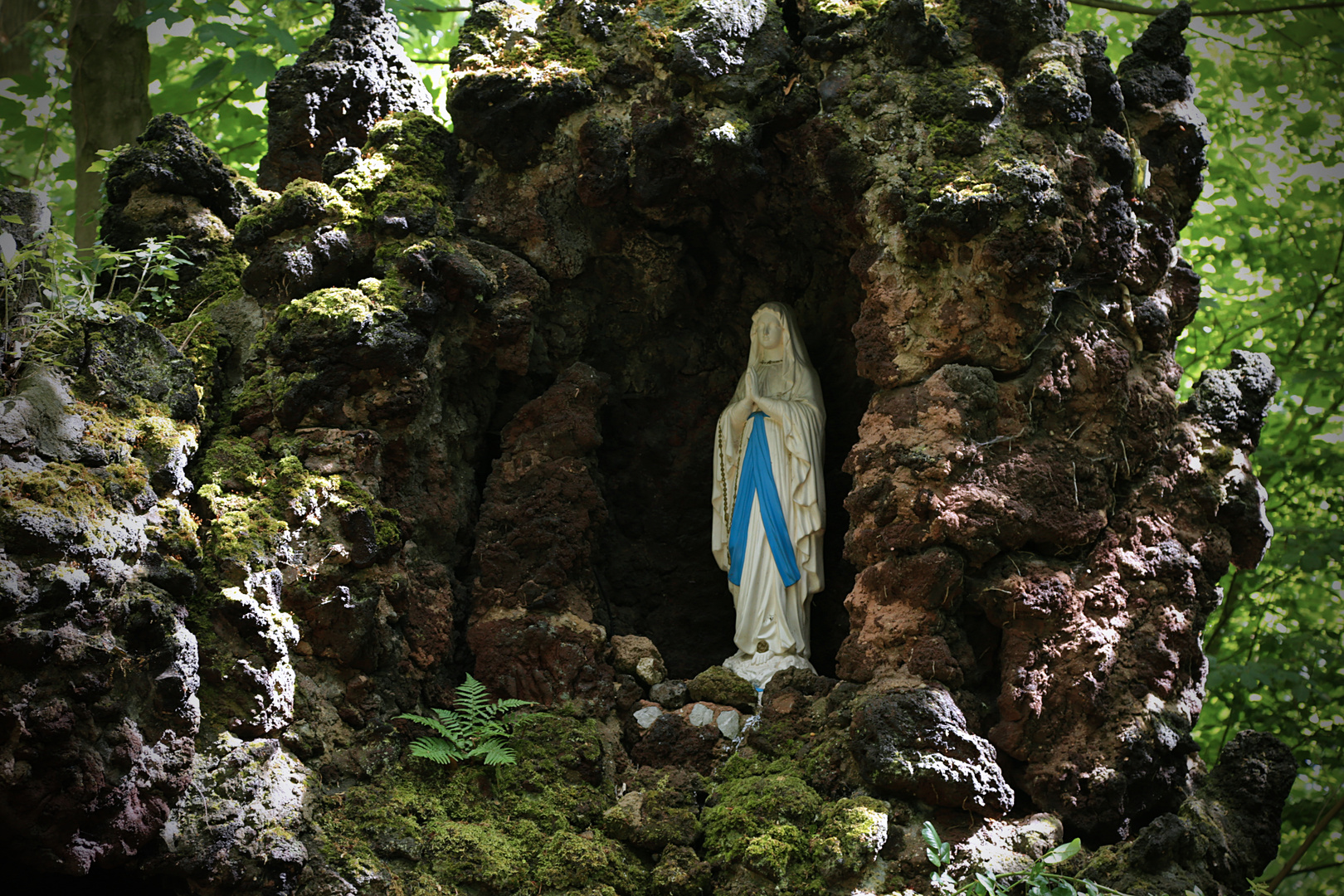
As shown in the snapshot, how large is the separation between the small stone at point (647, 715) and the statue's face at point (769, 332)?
2406mm

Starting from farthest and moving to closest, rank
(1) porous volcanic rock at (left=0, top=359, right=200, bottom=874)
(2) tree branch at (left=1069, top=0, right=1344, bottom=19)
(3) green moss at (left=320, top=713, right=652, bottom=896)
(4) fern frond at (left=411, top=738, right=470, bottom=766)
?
(2) tree branch at (left=1069, top=0, right=1344, bottom=19), (4) fern frond at (left=411, top=738, right=470, bottom=766), (3) green moss at (left=320, top=713, right=652, bottom=896), (1) porous volcanic rock at (left=0, top=359, right=200, bottom=874)

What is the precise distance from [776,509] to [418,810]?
2675 millimetres

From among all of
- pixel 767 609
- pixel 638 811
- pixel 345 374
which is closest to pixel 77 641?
pixel 345 374

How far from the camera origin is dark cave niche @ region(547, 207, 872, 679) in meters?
7.24

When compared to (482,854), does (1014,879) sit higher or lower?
higher

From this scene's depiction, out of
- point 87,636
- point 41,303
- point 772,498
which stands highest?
point 41,303

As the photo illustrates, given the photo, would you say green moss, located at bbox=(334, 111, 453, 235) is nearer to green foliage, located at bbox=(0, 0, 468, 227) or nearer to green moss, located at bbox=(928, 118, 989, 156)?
green foliage, located at bbox=(0, 0, 468, 227)

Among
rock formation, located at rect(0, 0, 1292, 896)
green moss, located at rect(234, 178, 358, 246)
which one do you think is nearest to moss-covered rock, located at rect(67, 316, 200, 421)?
rock formation, located at rect(0, 0, 1292, 896)

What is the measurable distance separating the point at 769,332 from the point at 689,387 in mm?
765

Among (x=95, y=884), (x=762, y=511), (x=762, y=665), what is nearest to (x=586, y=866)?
(x=762, y=665)

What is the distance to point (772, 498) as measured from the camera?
6801 mm

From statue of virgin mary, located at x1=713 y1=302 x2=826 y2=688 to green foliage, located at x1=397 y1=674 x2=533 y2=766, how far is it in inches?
56.8

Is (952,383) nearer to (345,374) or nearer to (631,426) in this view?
(631,426)

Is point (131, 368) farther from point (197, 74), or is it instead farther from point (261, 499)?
point (197, 74)
